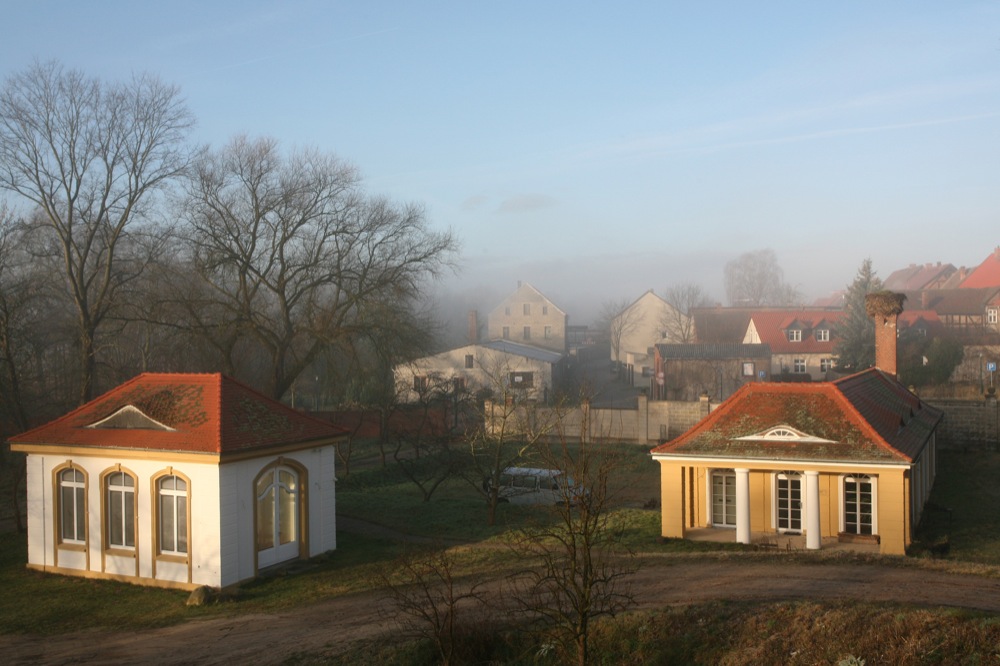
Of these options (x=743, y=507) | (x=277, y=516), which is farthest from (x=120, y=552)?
(x=743, y=507)

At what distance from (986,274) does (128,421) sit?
261 ft

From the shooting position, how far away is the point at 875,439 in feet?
61.1

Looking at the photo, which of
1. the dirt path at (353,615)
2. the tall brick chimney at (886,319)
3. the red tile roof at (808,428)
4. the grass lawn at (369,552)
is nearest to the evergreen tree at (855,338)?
the tall brick chimney at (886,319)

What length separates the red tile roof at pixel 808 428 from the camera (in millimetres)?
18531

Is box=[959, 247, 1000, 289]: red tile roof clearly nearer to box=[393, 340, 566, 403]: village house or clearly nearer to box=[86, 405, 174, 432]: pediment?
box=[393, 340, 566, 403]: village house

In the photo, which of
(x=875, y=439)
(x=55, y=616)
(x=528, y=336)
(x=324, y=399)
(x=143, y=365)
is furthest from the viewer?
(x=528, y=336)

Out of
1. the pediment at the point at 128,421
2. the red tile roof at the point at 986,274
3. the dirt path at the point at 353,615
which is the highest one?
the red tile roof at the point at 986,274

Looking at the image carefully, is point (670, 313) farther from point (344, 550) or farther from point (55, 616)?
point (55, 616)

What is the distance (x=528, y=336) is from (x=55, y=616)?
2591 inches

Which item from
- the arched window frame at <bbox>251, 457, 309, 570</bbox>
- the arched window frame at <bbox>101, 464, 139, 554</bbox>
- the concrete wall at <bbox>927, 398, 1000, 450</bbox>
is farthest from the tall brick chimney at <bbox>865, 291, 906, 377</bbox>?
the arched window frame at <bbox>101, 464, 139, 554</bbox>

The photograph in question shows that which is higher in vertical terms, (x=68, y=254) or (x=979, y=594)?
(x=68, y=254)

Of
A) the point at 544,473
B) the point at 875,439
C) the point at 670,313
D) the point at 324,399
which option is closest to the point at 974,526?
the point at 875,439

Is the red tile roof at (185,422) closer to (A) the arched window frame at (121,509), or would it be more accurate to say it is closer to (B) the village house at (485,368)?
(A) the arched window frame at (121,509)

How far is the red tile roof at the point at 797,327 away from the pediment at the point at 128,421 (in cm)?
4748
